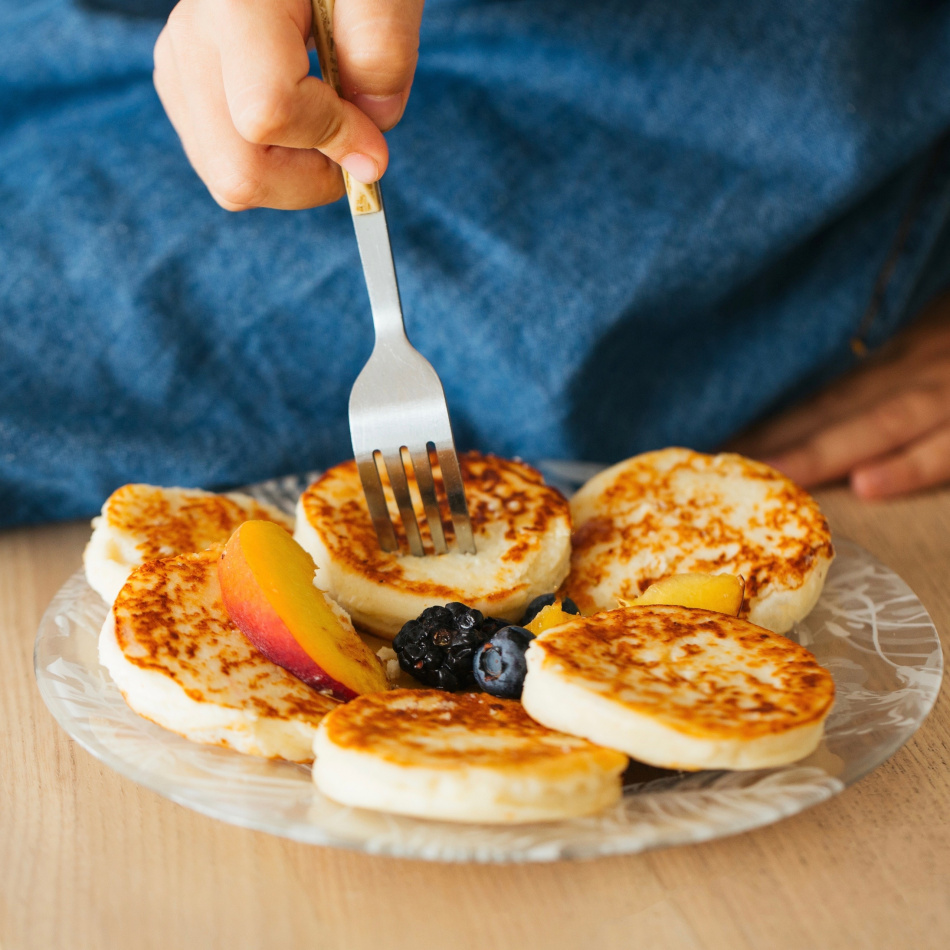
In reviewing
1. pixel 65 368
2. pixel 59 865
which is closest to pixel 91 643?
pixel 59 865

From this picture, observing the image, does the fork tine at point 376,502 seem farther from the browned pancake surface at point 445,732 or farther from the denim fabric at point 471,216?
the denim fabric at point 471,216

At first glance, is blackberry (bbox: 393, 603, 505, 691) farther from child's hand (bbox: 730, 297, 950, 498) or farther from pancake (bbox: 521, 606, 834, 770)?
child's hand (bbox: 730, 297, 950, 498)

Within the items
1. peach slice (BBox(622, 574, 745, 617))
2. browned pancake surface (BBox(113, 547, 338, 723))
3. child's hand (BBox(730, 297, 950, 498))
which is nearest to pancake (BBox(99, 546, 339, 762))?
browned pancake surface (BBox(113, 547, 338, 723))

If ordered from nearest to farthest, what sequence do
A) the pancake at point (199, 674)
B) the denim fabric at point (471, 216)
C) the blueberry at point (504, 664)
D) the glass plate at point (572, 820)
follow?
the glass plate at point (572, 820), the pancake at point (199, 674), the blueberry at point (504, 664), the denim fabric at point (471, 216)

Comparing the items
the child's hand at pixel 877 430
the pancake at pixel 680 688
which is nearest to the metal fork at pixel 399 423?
the pancake at pixel 680 688

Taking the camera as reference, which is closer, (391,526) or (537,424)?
(391,526)

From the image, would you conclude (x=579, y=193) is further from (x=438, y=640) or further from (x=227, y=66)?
(x=438, y=640)
